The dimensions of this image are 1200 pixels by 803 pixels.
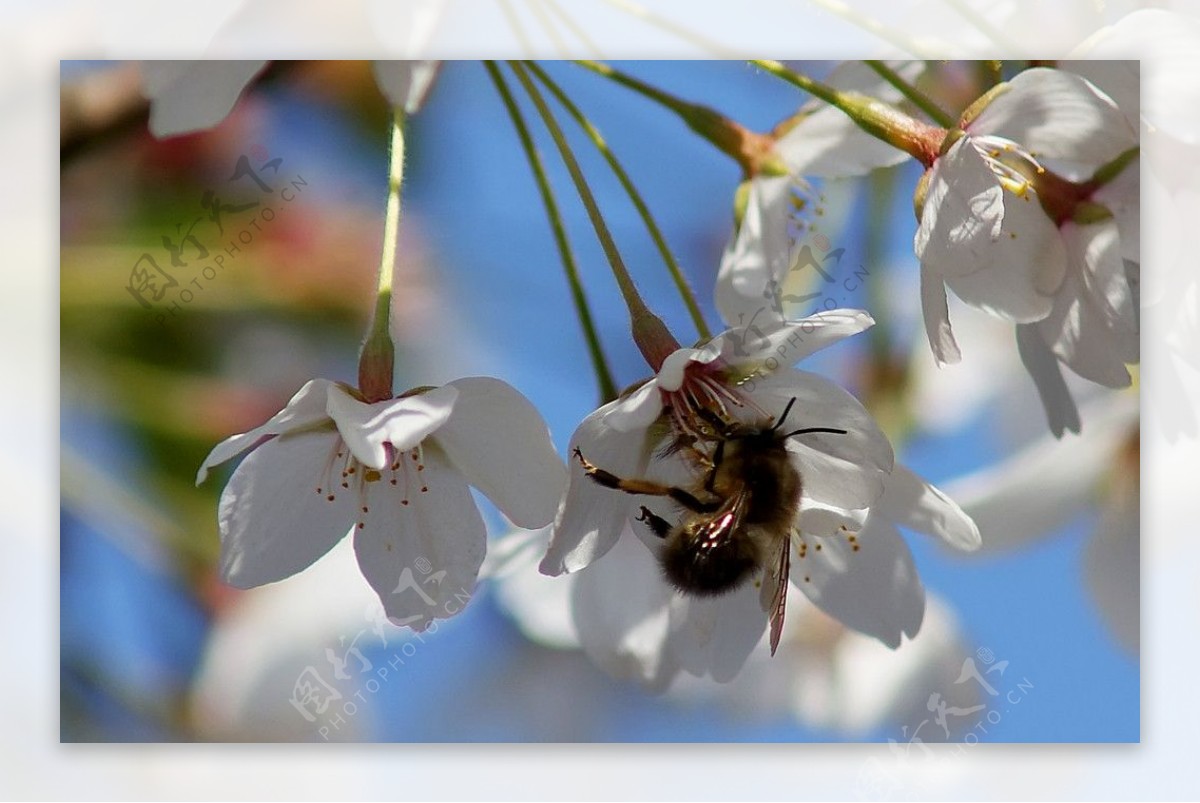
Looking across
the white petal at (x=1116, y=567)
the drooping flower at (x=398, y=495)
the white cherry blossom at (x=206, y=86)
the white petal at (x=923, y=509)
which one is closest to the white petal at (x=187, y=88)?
the white cherry blossom at (x=206, y=86)

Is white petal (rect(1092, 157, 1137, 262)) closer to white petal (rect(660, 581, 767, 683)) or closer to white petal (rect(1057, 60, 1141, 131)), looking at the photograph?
white petal (rect(1057, 60, 1141, 131))

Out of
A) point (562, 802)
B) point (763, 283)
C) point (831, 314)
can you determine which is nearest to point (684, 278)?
point (763, 283)

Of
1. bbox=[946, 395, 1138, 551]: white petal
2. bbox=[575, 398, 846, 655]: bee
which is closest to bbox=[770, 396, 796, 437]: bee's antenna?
bbox=[575, 398, 846, 655]: bee

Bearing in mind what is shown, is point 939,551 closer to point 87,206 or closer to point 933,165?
point 933,165

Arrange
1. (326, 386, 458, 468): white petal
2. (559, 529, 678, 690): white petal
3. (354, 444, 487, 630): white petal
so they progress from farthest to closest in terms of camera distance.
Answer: (559, 529, 678, 690): white petal → (354, 444, 487, 630): white petal → (326, 386, 458, 468): white petal

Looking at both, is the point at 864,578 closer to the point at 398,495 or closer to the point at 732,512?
the point at 732,512
